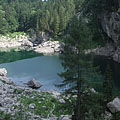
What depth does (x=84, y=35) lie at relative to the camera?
19359 millimetres

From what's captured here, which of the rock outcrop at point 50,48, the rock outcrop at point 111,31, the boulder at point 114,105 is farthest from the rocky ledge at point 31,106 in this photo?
the rock outcrop at point 50,48

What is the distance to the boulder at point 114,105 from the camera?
25161mm

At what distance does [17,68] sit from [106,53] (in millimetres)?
35077

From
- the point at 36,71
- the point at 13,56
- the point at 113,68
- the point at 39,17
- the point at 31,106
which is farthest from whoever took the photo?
the point at 39,17

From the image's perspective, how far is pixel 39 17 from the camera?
5153 inches

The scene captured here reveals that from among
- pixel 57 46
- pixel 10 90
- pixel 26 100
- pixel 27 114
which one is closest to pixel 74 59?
pixel 27 114

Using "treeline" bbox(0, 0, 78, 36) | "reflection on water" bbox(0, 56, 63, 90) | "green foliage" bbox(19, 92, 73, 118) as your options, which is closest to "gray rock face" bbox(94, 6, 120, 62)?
"reflection on water" bbox(0, 56, 63, 90)

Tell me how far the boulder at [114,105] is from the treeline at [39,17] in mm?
92142

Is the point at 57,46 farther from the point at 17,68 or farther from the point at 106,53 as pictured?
the point at 17,68

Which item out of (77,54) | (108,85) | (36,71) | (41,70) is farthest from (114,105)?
(41,70)

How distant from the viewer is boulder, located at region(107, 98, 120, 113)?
82.5ft

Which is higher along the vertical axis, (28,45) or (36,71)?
(36,71)

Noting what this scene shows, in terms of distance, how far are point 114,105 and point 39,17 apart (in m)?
112

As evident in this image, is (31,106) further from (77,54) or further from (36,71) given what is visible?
(36,71)
